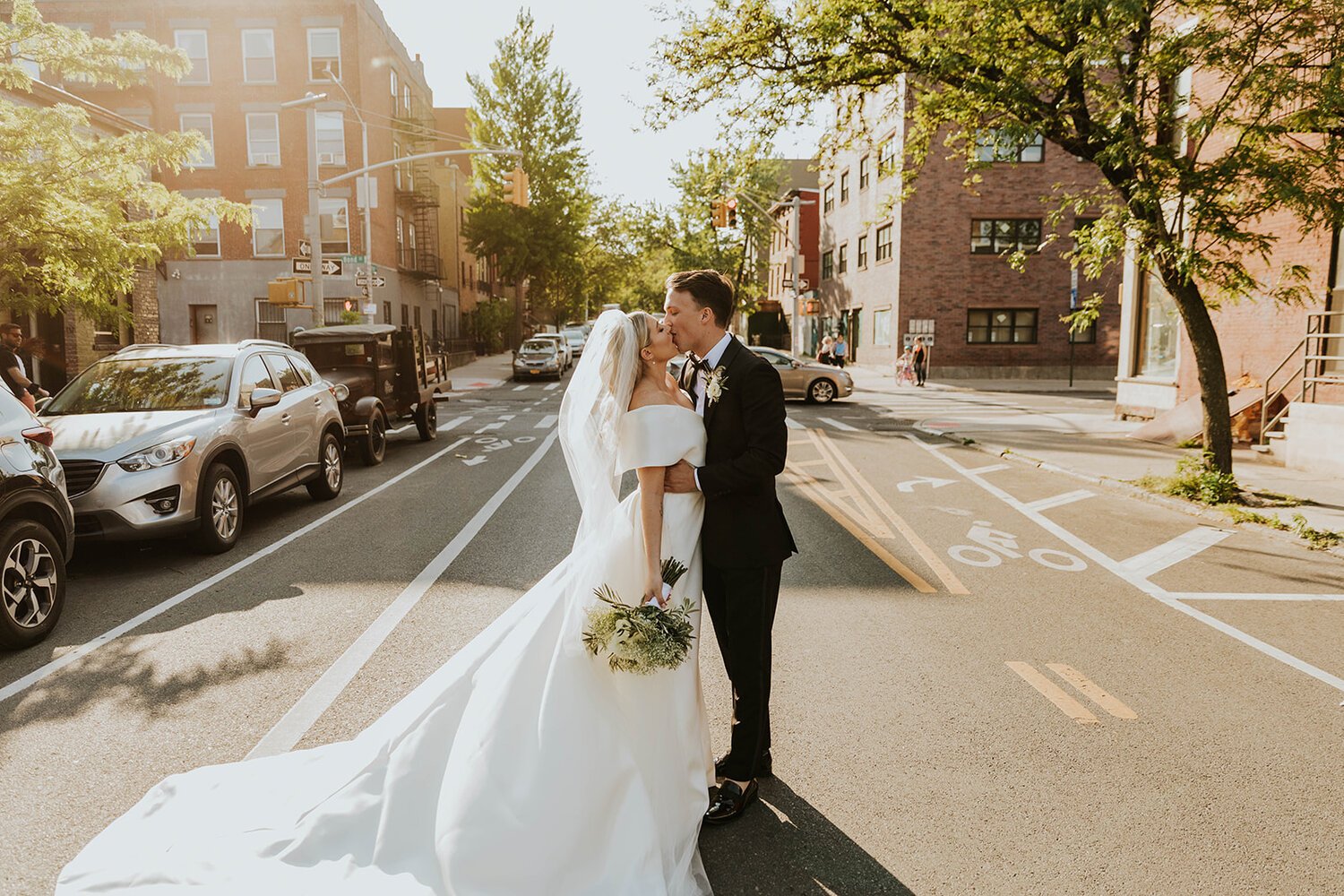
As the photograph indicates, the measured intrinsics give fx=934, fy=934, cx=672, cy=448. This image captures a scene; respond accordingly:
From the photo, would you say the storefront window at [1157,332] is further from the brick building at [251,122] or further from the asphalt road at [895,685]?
the brick building at [251,122]

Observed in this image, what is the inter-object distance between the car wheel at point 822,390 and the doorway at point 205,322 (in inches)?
1012

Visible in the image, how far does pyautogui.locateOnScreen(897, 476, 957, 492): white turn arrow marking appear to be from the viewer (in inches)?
488

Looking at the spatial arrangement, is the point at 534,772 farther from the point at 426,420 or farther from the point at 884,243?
the point at 884,243

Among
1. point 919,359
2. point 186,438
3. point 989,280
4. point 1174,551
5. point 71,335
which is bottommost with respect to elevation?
point 1174,551

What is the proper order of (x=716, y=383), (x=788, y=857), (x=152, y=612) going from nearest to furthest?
(x=788, y=857) → (x=716, y=383) → (x=152, y=612)

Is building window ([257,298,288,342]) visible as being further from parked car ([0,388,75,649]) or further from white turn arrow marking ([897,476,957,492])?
parked car ([0,388,75,649])

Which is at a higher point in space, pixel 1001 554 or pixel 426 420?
pixel 426 420

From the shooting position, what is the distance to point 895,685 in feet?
17.3

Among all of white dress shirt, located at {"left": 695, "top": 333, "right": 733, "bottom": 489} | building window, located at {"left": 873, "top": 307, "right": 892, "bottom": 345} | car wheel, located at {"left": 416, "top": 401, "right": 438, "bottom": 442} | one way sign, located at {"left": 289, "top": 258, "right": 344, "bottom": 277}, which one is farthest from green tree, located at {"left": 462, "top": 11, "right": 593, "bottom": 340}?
white dress shirt, located at {"left": 695, "top": 333, "right": 733, "bottom": 489}

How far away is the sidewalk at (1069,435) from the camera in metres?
12.0

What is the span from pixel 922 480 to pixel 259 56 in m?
35.7

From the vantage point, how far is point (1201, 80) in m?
19.0

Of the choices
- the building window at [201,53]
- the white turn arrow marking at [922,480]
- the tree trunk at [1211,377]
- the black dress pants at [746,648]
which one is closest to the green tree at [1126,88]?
the tree trunk at [1211,377]

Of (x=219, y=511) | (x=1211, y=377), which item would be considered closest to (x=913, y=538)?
(x=1211, y=377)
